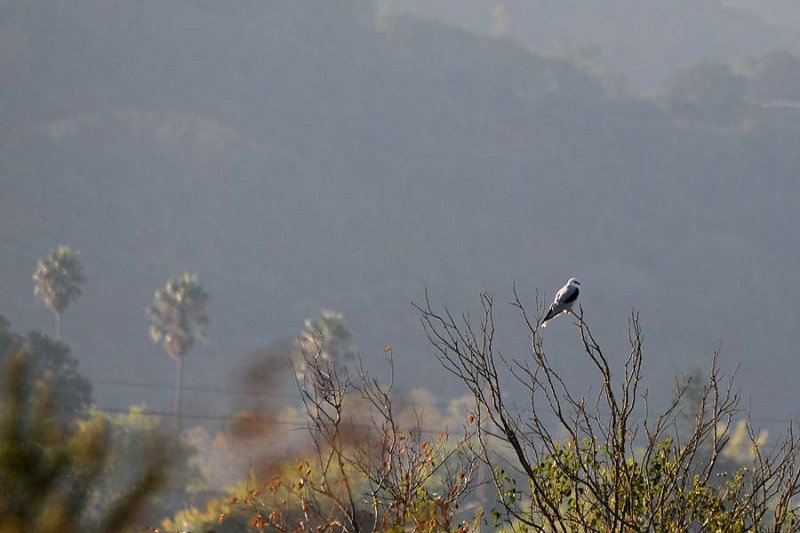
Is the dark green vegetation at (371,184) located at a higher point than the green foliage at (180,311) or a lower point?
higher

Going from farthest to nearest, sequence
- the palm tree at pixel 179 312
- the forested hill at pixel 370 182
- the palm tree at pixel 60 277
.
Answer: the forested hill at pixel 370 182
the palm tree at pixel 179 312
the palm tree at pixel 60 277

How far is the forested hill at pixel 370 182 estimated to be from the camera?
334 feet

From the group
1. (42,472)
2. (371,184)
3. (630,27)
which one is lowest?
(42,472)

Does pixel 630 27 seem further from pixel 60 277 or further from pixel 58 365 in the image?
pixel 58 365

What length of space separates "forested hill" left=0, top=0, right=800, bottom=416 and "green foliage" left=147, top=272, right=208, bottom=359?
21.9 m

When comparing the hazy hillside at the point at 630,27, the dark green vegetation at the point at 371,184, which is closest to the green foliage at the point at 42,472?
the dark green vegetation at the point at 371,184

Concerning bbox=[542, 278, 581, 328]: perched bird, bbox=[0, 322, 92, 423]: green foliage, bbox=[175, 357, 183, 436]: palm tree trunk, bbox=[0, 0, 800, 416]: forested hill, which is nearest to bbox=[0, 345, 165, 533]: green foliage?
bbox=[542, 278, 581, 328]: perched bird

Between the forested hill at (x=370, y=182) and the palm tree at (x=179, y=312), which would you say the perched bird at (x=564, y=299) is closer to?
the palm tree at (x=179, y=312)

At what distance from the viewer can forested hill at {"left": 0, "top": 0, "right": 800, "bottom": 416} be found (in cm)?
10194

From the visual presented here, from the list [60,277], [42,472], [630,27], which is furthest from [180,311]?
[630,27]

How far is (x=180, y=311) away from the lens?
2375 inches

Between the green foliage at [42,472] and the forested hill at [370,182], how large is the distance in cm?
7632

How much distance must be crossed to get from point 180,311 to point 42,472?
53.4 meters

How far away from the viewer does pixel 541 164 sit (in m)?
123
